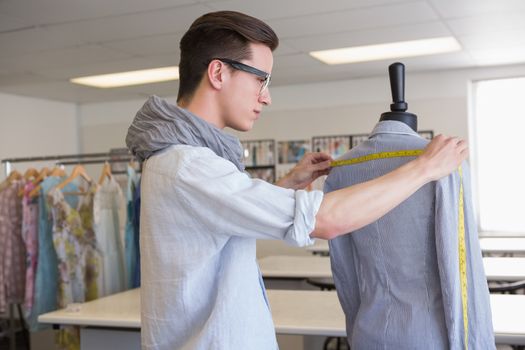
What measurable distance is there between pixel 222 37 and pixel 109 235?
302cm

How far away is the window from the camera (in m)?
6.75

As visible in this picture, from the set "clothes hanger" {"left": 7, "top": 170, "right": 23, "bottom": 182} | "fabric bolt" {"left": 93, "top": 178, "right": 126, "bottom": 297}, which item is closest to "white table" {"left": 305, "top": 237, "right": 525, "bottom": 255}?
"fabric bolt" {"left": 93, "top": 178, "right": 126, "bottom": 297}

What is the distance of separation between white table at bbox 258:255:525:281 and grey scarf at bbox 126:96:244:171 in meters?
2.48

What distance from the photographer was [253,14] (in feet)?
13.8

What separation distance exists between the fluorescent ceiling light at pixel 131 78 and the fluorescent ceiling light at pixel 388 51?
150cm

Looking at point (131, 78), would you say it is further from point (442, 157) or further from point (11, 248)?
point (442, 157)

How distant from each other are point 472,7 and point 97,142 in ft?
18.1

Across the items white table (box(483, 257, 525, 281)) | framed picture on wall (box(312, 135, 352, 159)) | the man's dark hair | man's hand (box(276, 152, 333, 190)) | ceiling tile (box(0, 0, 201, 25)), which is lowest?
white table (box(483, 257, 525, 281))

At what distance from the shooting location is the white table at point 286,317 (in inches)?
88.5

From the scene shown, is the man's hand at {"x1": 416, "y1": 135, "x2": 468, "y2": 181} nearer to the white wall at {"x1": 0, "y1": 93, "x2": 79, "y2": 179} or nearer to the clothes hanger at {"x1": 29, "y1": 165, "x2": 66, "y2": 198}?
the clothes hanger at {"x1": 29, "y1": 165, "x2": 66, "y2": 198}

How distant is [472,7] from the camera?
4176 mm

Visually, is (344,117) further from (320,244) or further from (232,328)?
(232,328)

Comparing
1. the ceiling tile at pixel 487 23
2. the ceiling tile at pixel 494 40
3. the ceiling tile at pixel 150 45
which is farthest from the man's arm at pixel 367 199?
the ceiling tile at pixel 494 40

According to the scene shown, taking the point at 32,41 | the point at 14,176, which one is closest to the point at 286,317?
the point at 14,176
